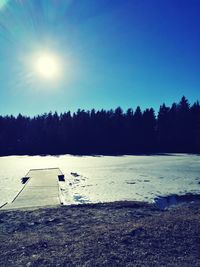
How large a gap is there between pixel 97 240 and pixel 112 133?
5751 centimetres

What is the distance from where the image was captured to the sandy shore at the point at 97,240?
552 cm

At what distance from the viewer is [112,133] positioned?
210ft

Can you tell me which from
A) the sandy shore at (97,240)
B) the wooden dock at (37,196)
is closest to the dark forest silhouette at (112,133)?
the wooden dock at (37,196)

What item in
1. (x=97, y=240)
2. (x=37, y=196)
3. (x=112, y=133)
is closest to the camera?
(x=97, y=240)

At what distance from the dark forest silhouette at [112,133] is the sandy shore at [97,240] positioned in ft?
163

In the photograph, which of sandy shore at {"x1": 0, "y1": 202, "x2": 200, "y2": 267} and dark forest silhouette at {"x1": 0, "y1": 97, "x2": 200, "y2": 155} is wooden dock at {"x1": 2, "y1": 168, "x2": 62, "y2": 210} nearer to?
sandy shore at {"x1": 0, "y1": 202, "x2": 200, "y2": 267}

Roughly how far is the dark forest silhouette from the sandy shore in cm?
4980

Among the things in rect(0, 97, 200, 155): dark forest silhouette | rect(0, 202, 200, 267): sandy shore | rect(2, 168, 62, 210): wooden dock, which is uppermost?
rect(0, 97, 200, 155): dark forest silhouette

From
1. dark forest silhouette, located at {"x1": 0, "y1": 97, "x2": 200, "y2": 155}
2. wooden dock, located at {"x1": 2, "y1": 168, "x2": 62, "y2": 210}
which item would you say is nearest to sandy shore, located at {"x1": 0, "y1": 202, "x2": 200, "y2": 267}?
wooden dock, located at {"x1": 2, "y1": 168, "x2": 62, "y2": 210}

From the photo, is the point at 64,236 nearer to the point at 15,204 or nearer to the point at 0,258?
the point at 0,258

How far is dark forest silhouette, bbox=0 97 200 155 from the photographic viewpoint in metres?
59.9

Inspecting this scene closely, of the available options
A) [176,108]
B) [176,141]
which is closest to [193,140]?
[176,141]

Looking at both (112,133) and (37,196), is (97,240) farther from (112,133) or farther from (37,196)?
(112,133)

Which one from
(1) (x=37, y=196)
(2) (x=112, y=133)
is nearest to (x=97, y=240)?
(1) (x=37, y=196)
